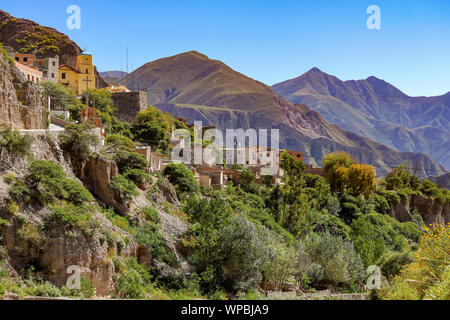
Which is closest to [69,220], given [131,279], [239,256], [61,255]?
[61,255]

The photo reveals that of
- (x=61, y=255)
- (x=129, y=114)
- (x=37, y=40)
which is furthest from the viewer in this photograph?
(x=37, y=40)

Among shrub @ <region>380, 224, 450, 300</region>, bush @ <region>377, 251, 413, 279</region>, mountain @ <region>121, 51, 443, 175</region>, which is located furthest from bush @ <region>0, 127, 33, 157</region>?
mountain @ <region>121, 51, 443, 175</region>

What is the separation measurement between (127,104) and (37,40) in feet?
38.6

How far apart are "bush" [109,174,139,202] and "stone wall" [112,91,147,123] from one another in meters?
21.3

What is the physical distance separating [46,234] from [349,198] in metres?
30.0

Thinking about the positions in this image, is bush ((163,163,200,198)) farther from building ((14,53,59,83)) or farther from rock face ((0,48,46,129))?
building ((14,53,59,83))

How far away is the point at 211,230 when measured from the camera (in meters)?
17.6

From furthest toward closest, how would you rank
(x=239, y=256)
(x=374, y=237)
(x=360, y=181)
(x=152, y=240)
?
(x=360, y=181), (x=374, y=237), (x=239, y=256), (x=152, y=240)

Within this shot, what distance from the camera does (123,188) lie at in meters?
17.1

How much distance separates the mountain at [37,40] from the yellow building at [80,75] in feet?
4.81

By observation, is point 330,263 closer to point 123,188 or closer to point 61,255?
point 123,188

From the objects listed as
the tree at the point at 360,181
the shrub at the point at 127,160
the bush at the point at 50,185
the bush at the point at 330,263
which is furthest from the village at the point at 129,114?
the bush at the point at 50,185

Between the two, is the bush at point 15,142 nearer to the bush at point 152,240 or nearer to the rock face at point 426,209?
the bush at point 152,240
